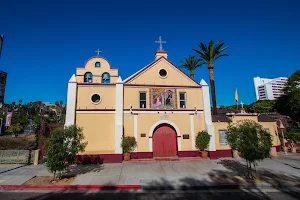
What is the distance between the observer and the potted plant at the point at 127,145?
15469mm

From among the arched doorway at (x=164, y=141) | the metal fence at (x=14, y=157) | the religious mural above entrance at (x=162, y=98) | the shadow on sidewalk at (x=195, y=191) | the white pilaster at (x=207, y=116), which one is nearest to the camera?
the shadow on sidewalk at (x=195, y=191)

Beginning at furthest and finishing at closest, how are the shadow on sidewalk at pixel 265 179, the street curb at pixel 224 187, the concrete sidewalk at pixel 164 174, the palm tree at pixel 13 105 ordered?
the palm tree at pixel 13 105 < the concrete sidewalk at pixel 164 174 < the shadow on sidewalk at pixel 265 179 < the street curb at pixel 224 187

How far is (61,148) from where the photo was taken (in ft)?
32.4

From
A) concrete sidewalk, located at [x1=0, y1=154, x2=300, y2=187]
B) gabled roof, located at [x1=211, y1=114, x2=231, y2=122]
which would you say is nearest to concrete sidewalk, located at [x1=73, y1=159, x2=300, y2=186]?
concrete sidewalk, located at [x1=0, y1=154, x2=300, y2=187]

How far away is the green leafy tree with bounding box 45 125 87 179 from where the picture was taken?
9680 millimetres

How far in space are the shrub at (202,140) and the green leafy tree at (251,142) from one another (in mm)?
5910

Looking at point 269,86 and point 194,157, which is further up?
point 269,86

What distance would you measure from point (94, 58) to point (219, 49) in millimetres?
17060

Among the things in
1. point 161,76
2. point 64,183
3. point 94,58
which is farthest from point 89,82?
point 64,183

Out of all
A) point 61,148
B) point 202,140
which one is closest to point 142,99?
point 202,140

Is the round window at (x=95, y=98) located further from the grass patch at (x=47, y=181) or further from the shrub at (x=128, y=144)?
the grass patch at (x=47, y=181)

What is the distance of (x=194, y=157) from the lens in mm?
16906

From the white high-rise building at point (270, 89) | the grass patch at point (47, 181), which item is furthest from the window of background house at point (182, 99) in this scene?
the white high-rise building at point (270, 89)

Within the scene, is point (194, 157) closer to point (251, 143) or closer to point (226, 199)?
point (251, 143)
